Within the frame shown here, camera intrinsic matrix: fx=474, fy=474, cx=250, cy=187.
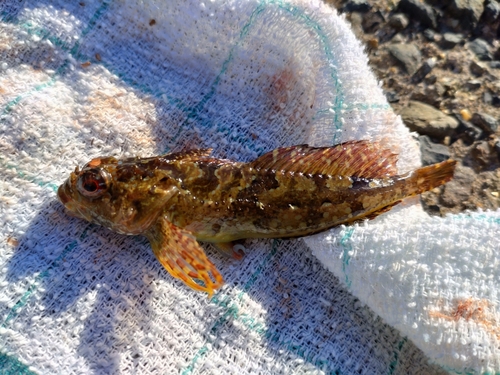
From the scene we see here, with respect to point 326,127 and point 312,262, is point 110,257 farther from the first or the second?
point 326,127

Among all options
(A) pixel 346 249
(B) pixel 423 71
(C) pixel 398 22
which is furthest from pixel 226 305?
(C) pixel 398 22

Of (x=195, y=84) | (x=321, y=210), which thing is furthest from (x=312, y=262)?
(x=195, y=84)

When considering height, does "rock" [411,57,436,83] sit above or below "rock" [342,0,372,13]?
below

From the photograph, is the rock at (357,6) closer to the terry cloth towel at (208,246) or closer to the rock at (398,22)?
the rock at (398,22)

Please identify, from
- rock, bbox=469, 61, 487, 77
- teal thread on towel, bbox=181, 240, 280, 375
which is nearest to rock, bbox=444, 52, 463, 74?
rock, bbox=469, 61, 487, 77

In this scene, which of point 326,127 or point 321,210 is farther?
point 326,127

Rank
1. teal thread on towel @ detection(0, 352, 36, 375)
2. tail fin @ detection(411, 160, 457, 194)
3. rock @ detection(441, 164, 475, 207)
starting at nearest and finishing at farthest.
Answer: teal thread on towel @ detection(0, 352, 36, 375), tail fin @ detection(411, 160, 457, 194), rock @ detection(441, 164, 475, 207)

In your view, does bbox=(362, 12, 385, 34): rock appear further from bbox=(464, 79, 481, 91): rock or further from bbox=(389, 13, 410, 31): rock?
bbox=(464, 79, 481, 91): rock
